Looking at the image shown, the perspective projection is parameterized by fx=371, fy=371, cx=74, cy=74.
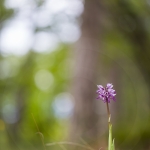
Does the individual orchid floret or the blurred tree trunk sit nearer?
the individual orchid floret

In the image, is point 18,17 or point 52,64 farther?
point 52,64

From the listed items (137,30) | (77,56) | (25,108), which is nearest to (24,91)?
(25,108)

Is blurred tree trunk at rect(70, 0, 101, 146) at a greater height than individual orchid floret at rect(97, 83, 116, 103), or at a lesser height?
greater

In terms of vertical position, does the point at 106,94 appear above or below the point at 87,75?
below

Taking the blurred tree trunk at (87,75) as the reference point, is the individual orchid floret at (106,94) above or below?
below

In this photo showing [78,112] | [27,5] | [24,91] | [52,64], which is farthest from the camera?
[52,64]

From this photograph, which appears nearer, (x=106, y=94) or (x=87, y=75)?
(x=106, y=94)

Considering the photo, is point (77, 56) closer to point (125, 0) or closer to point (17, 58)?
point (125, 0)

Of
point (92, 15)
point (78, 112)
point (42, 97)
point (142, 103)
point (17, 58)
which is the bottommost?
point (78, 112)
